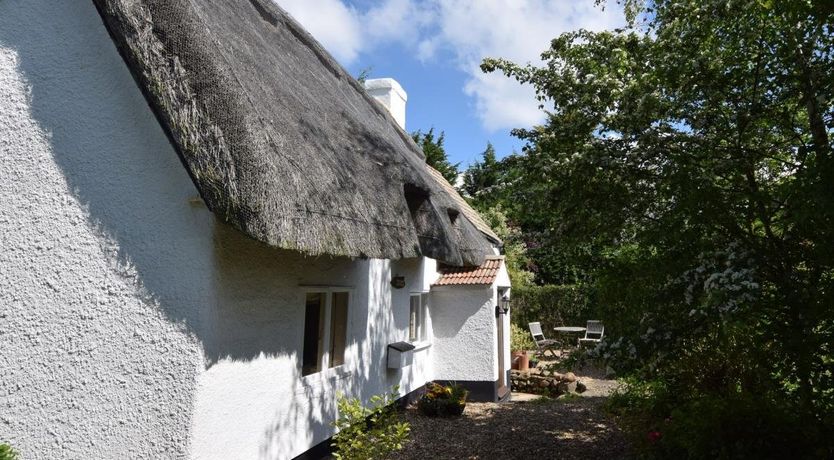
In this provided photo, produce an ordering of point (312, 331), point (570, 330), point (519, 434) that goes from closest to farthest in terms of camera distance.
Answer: point (312, 331), point (519, 434), point (570, 330)

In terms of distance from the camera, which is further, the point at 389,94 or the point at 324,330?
the point at 389,94

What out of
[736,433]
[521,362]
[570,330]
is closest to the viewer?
[736,433]

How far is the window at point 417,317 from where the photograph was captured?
9332 millimetres

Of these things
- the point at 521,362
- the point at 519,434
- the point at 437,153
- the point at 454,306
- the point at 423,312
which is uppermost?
the point at 437,153

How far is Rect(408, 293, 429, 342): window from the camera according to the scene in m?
9.33

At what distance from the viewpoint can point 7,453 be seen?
367 centimetres

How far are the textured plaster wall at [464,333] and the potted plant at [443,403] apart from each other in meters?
1.30

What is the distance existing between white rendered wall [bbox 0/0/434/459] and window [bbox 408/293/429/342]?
4.77 meters

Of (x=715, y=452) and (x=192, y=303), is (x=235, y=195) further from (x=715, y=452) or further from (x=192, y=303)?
(x=715, y=452)

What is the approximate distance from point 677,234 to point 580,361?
1.56 m

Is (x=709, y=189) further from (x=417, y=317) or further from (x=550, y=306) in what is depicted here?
(x=550, y=306)

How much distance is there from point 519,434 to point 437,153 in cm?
2219

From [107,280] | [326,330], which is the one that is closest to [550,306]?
[326,330]

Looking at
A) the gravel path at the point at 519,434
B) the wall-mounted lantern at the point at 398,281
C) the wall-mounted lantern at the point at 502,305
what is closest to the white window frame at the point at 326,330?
the gravel path at the point at 519,434
